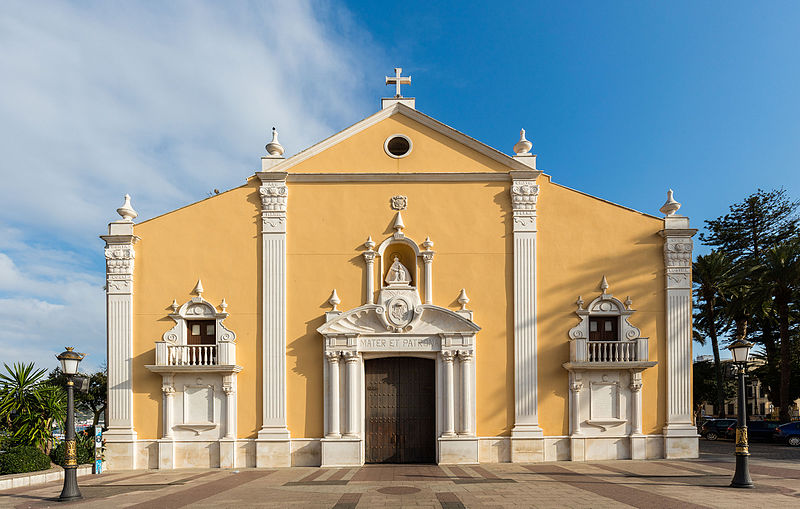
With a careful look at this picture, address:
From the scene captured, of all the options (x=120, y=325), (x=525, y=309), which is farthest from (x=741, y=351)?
(x=120, y=325)

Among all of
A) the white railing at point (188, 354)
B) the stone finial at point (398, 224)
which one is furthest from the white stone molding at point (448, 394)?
the white railing at point (188, 354)

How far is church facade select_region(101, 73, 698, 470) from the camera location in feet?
57.8

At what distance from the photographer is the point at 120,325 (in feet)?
59.0

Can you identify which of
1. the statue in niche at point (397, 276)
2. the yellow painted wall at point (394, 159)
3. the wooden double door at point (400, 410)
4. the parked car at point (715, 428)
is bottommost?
the parked car at point (715, 428)

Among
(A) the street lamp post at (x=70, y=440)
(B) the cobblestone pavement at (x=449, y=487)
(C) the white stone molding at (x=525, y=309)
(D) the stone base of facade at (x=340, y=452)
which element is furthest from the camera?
(C) the white stone molding at (x=525, y=309)

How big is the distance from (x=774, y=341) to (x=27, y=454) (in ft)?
139

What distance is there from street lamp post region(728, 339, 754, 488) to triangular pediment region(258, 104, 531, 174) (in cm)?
813

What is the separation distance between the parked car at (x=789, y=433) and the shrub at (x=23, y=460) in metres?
28.9

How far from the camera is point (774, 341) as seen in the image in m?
39.2

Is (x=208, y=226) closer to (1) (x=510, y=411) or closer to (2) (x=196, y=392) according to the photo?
(2) (x=196, y=392)

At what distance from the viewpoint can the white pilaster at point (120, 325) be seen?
1762cm

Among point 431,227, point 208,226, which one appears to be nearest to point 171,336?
point 208,226

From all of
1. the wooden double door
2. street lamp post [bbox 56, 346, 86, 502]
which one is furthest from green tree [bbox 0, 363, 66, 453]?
the wooden double door

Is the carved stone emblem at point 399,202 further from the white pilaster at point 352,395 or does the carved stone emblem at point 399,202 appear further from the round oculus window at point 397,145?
the white pilaster at point 352,395
